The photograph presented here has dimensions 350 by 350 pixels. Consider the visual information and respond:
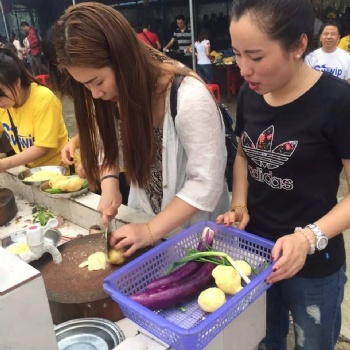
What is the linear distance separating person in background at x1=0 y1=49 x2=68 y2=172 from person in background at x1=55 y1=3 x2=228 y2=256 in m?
0.94

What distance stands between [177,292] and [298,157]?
0.56m

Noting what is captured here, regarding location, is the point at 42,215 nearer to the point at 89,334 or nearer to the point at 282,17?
the point at 89,334

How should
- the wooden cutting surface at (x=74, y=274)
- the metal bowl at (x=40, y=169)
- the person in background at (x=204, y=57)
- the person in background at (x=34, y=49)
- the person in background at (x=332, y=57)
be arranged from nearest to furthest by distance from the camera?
1. the wooden cutting surface at (x=74, y=274)
2. the metal bowl at (x=40, y=169)
3. the person in background at (x=332, y=57)
4. the person in background at (x=204, y=57)
5. the person in background at (x=34, y=49)

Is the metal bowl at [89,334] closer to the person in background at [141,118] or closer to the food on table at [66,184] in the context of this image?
the person in background at [141,118]

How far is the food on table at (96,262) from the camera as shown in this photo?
1408 mm

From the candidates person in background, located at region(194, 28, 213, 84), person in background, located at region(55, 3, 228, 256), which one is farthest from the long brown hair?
person in background, located at region(194, 28, 213, 84)

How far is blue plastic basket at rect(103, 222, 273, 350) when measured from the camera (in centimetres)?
94

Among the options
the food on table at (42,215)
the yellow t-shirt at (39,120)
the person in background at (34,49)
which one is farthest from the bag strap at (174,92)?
the person in background at (34,49)

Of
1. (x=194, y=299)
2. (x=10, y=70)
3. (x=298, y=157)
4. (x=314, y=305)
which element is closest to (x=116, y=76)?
(x=298, y=157)

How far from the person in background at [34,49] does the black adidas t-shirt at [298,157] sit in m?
11.1

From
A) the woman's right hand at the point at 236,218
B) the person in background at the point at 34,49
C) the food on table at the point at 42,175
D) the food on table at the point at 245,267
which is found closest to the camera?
the food on table at the point at 245,267

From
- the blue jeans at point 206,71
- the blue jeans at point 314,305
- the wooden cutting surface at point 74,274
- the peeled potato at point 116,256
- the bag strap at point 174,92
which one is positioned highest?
the bag strap at point 174,92

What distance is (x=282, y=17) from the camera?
1078mm

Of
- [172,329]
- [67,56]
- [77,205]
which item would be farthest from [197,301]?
[77,205]
